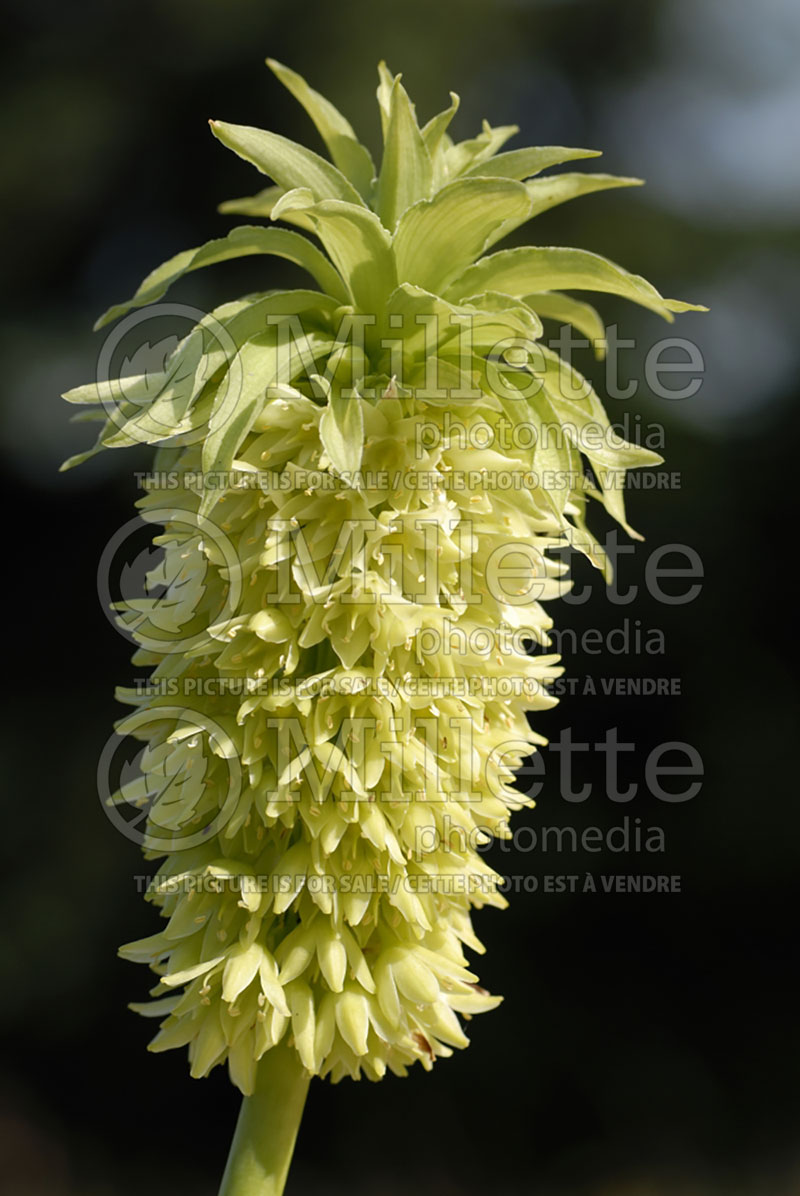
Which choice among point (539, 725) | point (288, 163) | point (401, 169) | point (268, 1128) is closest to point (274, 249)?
point (288, 163)

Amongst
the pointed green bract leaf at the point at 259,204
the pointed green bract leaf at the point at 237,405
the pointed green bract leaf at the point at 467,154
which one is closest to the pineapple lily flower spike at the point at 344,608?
the pointed green bract leaf at the point at 237,405

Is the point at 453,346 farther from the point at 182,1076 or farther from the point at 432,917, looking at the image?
the point at 182,1076

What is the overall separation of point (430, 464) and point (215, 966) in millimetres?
839

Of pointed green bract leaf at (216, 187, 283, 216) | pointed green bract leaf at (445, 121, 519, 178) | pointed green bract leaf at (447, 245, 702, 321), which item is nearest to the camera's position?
pointed green bract leaf at (447, 245, 702, 321)

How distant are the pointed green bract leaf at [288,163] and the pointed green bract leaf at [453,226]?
0.46 ft

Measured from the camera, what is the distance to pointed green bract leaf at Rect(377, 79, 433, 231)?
1860 mm

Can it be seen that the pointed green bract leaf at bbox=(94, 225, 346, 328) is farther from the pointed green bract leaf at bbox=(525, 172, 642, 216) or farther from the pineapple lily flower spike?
the pointed green bract leaf at bbox=(525, 172, 642, 216)

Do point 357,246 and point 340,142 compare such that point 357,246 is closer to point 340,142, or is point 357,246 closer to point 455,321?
point 455,321

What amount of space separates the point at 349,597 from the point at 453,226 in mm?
621

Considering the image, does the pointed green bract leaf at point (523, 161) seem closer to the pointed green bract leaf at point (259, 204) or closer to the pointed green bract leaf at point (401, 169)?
the pointed green bract leaf at point (401, 169)

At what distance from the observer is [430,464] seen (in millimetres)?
1711

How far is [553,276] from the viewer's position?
181 cm

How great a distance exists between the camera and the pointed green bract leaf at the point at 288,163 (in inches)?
69.8

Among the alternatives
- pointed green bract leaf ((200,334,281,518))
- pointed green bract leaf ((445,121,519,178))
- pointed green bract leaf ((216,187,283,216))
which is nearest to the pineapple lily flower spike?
pointed green bract leaf ((200,334,281,518))
